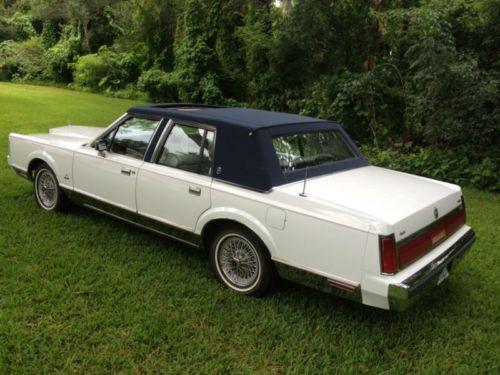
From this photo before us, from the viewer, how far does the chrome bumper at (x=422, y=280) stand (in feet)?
9.33

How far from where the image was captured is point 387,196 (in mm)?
3342

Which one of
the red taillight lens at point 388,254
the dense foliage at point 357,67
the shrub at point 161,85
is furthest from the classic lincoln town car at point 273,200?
the shrub at point 161,85

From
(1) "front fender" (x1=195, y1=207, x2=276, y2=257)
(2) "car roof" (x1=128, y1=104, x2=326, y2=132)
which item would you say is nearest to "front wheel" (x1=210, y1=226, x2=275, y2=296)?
(1) "front fender" (x1=195, y1=207, x2=276, y2=257)

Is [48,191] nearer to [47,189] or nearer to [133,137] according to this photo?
[47,189]

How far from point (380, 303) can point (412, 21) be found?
23.4 feet

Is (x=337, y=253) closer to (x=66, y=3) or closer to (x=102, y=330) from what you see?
(x=102, y=330)

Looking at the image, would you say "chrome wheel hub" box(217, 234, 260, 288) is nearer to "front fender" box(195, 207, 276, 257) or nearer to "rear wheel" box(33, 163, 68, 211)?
"front fender" box(195, 207, 276, 257)

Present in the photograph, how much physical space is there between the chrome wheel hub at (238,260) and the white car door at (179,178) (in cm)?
35

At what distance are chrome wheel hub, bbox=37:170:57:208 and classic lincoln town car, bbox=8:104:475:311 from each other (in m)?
0.42

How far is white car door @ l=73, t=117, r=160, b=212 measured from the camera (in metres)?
4.32

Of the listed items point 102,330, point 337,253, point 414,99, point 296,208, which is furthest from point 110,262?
point 414,99

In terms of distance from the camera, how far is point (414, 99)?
848 cm

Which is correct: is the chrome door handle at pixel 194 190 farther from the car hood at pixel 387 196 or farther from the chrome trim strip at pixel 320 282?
the chrome trim strip at pixel 320 282

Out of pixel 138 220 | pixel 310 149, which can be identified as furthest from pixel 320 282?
pixel 138 220
